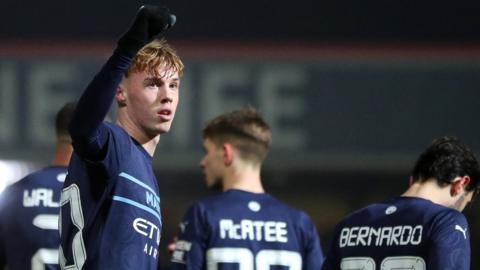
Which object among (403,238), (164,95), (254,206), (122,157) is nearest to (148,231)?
(122,157)

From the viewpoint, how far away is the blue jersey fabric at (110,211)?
317cm

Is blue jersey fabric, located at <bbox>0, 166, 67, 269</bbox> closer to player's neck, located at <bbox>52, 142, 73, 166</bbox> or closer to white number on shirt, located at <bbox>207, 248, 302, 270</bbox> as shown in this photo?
player's neck, located at <bbox>52, 142, 73, 166</bbox>

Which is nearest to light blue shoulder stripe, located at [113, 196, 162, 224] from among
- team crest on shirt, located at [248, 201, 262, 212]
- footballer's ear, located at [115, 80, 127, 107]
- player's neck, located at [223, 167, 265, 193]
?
footballer's ear, located at [115, 80, 127, 107]

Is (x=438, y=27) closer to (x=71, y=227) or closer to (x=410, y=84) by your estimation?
(x=410, y=84)

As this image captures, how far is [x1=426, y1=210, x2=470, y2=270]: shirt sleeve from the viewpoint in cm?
382

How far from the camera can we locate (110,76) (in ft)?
9.78

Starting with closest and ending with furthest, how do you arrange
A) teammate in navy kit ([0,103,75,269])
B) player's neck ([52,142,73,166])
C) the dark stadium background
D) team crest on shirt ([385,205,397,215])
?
1. team crest on shirt ([385,205,397,215])
2. teammate in navy kit ([0,103,75,269])
3. player's neck ([52,142,73,166])
4. the dark stadium background

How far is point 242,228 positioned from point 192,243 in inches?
7.6

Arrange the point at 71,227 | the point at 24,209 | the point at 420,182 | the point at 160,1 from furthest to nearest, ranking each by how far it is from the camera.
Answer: the point at 160,1 < the point at 24,209 < the point at 420,182 < the point at 71,227

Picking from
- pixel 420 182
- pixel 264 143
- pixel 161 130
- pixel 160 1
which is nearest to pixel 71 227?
pixel 161 130

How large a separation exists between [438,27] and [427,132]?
2.40 feet

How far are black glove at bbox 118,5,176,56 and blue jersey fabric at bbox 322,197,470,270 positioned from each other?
1.30 meters

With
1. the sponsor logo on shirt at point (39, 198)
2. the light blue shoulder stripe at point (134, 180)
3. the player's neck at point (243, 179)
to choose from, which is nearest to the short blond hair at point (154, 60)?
the light blue shoulder stripe at point (134, 180)

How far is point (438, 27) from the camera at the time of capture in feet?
28.8
